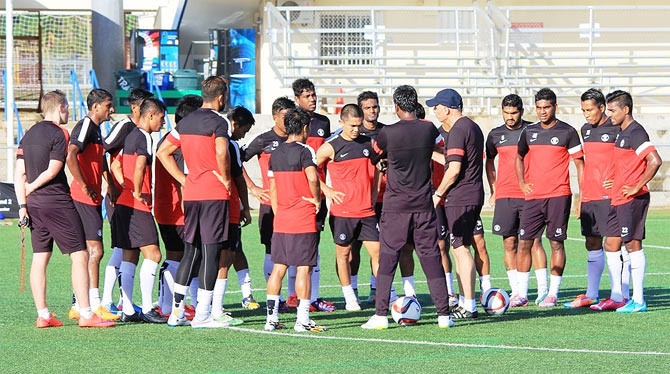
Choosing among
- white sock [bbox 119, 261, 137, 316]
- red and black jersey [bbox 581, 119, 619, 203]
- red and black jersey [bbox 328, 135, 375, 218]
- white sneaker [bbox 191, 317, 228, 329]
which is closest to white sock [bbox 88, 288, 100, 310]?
white sock [bbox 119, 261, 137, 316]

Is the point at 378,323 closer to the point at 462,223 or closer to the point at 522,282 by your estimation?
the point at 462,223

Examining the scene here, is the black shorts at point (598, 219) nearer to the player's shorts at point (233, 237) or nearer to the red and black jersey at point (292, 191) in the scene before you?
the red and black jersey at point (292, 191)

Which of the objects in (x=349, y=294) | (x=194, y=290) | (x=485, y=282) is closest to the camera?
(x=194, y=290)

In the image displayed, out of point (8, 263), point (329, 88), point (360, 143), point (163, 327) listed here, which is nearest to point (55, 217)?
point (163, 327)

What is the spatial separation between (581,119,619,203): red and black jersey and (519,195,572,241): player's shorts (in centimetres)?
27

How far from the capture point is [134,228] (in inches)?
408

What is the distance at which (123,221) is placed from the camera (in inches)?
410

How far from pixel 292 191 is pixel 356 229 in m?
1.65

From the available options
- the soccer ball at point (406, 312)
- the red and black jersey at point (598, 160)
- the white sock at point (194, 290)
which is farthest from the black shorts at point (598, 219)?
the white sock at point (194, 290)

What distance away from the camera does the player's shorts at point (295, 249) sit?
971 cm

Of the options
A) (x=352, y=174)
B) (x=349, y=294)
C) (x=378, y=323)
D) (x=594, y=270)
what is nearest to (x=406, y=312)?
(x=378, y=323)

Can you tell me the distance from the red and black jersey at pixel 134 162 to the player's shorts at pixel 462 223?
2.88 meters

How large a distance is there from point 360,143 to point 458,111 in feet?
3.82

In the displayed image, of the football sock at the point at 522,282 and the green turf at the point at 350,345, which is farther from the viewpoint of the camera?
the football sock at the point at 522,282
